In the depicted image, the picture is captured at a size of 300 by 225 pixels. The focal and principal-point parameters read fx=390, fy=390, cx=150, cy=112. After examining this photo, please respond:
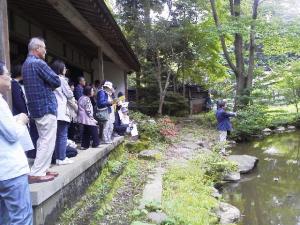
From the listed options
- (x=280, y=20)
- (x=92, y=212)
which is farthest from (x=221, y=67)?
(x=92, y=212)

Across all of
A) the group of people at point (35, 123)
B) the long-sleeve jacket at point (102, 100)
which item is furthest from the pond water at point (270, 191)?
the long-sleeve jacket at point (102, 100)

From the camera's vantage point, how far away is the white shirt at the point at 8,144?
10.0 ft

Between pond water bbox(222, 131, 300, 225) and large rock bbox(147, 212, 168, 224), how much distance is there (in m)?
2.12

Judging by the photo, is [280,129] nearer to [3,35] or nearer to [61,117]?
[61,117]

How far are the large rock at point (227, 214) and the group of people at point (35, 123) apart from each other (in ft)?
8.73

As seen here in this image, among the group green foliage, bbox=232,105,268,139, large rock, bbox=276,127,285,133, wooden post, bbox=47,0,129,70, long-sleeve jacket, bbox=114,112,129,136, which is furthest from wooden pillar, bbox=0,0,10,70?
large rock, bbox=276,127,285,133

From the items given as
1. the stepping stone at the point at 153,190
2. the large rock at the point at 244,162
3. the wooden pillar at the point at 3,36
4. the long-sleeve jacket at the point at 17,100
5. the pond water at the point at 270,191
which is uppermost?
the wooden pillar at the point at 3,36

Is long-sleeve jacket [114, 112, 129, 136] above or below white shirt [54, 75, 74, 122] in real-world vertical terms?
below

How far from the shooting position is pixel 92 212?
568cm

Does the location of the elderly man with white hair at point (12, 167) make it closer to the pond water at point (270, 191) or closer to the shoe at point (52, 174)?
the shoe at point (52, 174)

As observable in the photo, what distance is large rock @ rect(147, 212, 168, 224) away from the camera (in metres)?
5.32

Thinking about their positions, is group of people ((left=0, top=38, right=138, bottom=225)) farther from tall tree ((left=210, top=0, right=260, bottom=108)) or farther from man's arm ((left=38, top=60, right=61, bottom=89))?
tall tree ((left=210, top=0, right=260, bottom=108))

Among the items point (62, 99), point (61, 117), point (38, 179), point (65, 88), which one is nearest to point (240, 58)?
point (65, 88)

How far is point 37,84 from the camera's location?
4559mm
